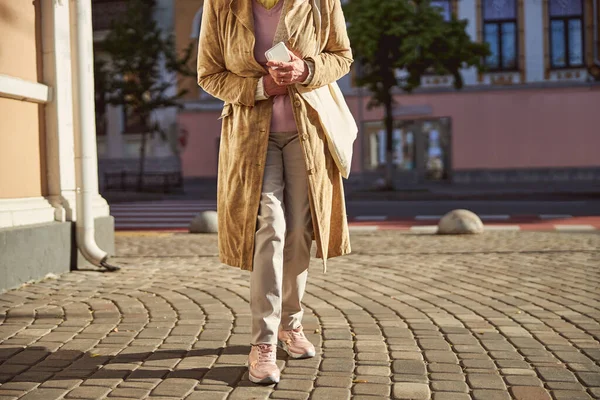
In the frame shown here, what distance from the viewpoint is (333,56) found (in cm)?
400

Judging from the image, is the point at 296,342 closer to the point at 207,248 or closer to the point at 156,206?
the point at 207,248

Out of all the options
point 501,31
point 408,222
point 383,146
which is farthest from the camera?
point 383,146

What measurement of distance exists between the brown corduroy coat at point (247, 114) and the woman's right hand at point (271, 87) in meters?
0.04

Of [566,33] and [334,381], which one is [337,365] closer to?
[334,381]

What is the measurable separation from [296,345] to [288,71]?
1316 millimetres

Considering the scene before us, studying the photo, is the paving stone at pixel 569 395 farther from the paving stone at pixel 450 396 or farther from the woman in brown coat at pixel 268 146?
the woman in brown coat at pixel 268 146

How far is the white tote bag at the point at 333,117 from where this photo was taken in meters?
3.89

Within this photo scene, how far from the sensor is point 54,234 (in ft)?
22.5

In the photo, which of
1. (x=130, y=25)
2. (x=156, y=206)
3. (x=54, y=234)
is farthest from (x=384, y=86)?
(x=54, y=234)

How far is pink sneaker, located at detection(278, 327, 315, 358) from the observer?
401 centimetres

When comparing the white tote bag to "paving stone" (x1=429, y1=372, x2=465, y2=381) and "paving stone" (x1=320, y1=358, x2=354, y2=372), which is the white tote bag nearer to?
"paving stone" (x1=320, y1=358, x2=354, y2=372)

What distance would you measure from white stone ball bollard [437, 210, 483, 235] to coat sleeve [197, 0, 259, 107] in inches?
307

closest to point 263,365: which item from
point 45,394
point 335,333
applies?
point 45,394

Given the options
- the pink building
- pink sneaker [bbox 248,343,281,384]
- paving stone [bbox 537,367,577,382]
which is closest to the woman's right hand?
pink sneaker [bbox 248,343,281,384]
